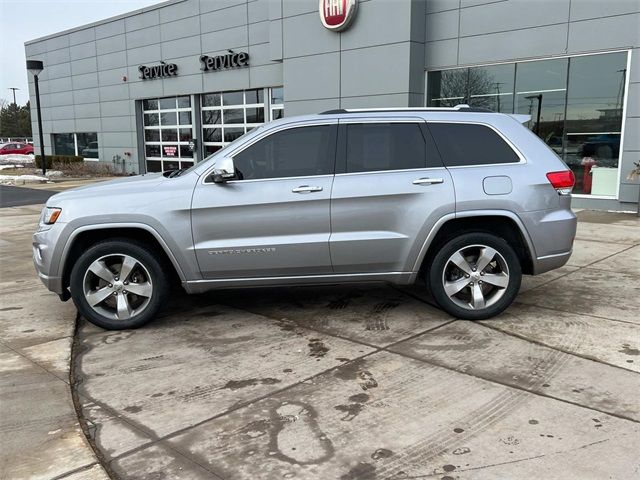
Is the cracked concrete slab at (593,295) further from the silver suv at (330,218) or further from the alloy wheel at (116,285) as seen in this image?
the alloy wheel at (116,285)

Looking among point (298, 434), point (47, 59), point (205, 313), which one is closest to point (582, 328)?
point (298, 434)

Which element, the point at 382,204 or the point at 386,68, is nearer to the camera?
the point at 382,204

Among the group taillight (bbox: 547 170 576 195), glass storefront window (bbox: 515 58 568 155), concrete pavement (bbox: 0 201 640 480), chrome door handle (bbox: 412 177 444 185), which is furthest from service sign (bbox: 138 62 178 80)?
taillight (bbox: 547 170 576 195)

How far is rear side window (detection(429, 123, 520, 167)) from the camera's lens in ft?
16.8

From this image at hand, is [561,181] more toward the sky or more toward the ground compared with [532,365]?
more toward the sky

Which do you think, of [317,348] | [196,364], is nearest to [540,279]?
[317,348]

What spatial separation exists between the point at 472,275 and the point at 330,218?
1.41 meters

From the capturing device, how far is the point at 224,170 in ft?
15.6

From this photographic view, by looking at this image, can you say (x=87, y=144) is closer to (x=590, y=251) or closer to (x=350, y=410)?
(x=590, y=251)

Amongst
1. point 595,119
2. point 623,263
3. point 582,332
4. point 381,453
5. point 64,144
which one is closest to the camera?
point 381,453

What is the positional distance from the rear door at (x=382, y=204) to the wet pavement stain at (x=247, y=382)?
1.38 m

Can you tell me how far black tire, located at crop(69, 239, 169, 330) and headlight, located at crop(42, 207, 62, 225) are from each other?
16.2 inches

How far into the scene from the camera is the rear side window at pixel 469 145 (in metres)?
5.11

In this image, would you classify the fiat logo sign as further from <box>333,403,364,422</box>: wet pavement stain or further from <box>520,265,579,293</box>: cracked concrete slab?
<box>333,403,364,422</box>: wet pavement stain
